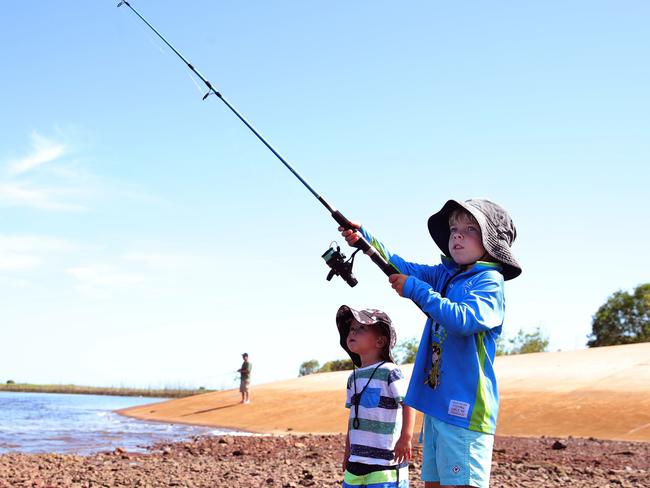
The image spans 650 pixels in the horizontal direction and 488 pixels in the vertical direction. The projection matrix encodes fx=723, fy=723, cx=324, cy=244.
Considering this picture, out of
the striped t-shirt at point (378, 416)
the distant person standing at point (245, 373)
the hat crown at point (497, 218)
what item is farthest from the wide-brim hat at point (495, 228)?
the distant person standing at point (245, 373)

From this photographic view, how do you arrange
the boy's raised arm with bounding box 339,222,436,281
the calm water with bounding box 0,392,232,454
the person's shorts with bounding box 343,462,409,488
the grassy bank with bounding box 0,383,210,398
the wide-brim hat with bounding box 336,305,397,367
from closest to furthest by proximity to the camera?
1. the boy's raised arm with bounding box 339,222,436,281
2. the person's shorts with bounding box 343,462,409,488
3. the wide-brim hat with bounding box 336,305,397,367
4. the calm water with bounding box 0,392,232,454
5. the grassy bank with bounding box 0,383,210,398

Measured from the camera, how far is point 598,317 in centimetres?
5178

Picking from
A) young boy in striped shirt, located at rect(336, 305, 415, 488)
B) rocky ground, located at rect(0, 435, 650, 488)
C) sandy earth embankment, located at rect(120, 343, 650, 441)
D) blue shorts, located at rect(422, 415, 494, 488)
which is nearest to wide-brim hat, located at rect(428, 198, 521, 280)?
blue shorts, located at rect(422, 415, 494, 488)

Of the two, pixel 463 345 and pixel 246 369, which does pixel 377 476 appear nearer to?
pixel 463 345

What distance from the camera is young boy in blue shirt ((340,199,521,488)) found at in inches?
128

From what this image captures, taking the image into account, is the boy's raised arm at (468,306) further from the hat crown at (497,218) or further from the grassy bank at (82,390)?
the grassy bank at (82,390)

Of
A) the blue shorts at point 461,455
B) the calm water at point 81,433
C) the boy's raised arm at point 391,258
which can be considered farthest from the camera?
the calm water at point 81,433

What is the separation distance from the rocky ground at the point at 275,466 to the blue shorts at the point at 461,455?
14.7ft

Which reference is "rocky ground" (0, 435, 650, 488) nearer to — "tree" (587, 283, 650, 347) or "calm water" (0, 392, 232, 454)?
"calm water" (0, 392, 232, 454)

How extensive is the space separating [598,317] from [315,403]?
36.7 meters

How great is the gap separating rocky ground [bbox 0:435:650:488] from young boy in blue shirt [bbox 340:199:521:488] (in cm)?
442

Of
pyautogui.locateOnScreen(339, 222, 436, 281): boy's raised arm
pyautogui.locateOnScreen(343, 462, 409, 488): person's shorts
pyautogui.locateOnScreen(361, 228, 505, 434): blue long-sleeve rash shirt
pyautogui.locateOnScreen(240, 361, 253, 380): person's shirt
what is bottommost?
pyautogui.locateOnScreen(343, 462, 409, 488): person's shorts

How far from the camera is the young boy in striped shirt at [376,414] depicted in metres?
4.36

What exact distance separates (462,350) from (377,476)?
1.37 metres
